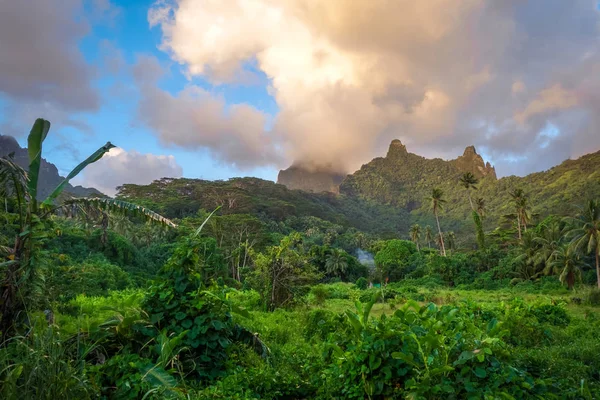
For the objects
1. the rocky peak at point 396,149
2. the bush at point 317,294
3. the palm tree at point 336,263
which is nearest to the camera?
the bush at point 317,294

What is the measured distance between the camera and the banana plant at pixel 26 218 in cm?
464

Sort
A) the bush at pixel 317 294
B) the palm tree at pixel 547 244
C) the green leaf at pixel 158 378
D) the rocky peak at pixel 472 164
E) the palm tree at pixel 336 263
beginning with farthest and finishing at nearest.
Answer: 1. the rocky peak at pixel 472 164
2. the palm tree at pixel 336 263
3. the palm tree at pixel 547 244
4. the bush at pixel 317 294
5. the green leaf at pixel 158 378

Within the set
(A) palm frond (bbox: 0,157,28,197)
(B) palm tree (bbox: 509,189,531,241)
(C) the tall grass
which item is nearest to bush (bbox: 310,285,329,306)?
(A) palm frond (bbox: 0,157,28,197)

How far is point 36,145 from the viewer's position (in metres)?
5.89

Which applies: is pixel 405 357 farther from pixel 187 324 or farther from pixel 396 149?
pixel 396 149

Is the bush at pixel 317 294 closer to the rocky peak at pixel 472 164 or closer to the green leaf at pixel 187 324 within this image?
the green leaf at pixel 187 324

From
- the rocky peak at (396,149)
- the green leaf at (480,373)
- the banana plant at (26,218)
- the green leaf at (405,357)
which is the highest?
the rocky peak at (396,149)

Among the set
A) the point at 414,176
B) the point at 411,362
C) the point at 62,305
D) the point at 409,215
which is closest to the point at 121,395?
the point at 411,362

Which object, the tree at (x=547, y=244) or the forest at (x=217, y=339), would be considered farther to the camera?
the tree at (x=547, y=244)

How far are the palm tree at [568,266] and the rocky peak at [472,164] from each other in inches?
4986

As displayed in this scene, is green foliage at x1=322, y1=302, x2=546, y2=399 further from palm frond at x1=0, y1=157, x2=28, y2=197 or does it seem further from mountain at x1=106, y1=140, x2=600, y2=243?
mountain at x1=106, y1=140, x2=600, y2=243

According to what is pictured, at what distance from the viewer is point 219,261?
28062 mm

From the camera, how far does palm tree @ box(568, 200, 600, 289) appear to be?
29.5 m

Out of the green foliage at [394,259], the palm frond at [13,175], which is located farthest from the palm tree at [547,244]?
the palm frond at [13,175]
